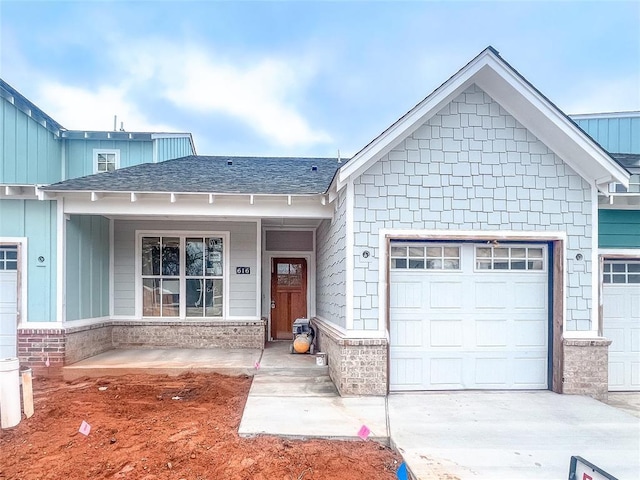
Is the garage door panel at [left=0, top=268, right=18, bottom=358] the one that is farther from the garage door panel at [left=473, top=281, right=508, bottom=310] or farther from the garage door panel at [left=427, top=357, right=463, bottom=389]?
the garage door panel at [left=473, top=281, right=508, bottom=310]

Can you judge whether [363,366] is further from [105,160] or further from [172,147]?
[105,160]

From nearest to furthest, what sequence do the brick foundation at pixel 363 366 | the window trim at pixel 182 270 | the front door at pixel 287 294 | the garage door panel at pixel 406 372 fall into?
the brick foundation at pixel 363 366 → the garage door panel at pixel 406 372 → the window trim at pixel 182 270 → the front door at pixel 287 294

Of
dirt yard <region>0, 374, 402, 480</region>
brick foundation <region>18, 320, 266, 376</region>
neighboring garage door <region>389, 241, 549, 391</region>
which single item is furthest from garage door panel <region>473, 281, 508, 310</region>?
brick foundation <region>18, 320, 266, 376</region>

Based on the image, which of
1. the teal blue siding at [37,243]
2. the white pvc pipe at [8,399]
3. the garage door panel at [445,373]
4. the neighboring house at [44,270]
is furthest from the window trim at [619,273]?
the teal blue siding at [37,243]

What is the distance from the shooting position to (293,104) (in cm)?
2272

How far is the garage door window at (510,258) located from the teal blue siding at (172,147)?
8.76m

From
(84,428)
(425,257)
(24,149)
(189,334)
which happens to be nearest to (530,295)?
(425,257)

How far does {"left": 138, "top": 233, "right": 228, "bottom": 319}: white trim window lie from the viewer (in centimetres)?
846

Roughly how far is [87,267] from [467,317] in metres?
7.03

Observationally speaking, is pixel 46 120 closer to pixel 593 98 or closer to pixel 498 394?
pixel 498 394

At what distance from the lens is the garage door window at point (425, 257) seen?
18.7ft

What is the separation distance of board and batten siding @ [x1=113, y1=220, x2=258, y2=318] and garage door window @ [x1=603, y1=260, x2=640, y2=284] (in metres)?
Result: 6.71

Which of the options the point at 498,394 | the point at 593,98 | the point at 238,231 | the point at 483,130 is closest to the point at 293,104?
the point at 593,98

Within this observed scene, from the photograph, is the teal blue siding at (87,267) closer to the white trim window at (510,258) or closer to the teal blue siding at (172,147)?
the teal blue siding at (172,147)
